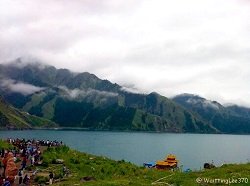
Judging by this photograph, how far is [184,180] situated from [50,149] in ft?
140

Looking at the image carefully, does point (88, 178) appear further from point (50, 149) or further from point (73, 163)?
point (50, 149)

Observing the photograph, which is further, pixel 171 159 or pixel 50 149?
pixel 171 159

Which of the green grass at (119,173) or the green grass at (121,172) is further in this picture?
the green grass at (121,172)

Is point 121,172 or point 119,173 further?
point 121,172

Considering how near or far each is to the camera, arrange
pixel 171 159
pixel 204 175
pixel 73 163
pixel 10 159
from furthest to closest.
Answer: pixel 171 159 → pixel 73 163 → pixel 10 159 → pixel 204 175

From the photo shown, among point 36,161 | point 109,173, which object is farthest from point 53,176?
point 36,161

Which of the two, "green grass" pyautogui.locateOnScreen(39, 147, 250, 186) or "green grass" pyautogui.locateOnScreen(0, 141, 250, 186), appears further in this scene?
"green grass" pyautogui.locateOnScreen(39, 147, 250, 186)

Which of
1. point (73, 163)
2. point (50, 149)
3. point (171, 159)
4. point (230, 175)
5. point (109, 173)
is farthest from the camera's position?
point (171, 159)

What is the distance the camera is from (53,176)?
52062mm

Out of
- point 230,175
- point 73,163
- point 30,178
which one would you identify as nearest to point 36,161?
point 73,163

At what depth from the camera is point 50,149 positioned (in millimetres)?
75000

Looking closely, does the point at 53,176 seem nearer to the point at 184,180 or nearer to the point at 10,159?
the point at 10,159

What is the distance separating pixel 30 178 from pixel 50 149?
22.8 meters

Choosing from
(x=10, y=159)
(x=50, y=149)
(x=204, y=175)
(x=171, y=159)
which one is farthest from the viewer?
(x=171, y=159)
